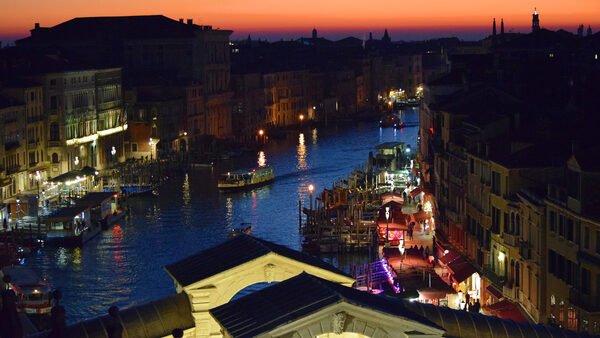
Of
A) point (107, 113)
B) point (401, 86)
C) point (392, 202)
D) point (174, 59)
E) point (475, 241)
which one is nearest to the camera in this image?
point (475, 241)

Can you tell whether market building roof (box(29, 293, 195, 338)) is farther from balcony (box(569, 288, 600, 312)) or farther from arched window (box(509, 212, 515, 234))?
arched window (box(509, 212, 515, 234))

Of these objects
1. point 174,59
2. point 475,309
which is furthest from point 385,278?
point 174,59

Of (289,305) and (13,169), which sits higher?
(289,305)

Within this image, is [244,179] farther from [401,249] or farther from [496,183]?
[496,183]

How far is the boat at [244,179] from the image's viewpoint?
37.3 meters

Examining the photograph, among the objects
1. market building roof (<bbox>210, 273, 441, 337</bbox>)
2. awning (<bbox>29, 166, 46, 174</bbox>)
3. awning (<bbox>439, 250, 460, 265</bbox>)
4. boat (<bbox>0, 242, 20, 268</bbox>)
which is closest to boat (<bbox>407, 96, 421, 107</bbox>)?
awning (<bbox>29, 166, 46, 174</bbox>)

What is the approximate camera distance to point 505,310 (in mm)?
17344

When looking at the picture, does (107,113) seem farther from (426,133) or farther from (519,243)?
(519,243)

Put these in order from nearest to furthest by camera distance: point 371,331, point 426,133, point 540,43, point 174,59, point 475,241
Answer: point 371,331, point 475,241, point 426,133, point 540,43, point 174,59

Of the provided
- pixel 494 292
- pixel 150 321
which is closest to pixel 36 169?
pixel 494 292

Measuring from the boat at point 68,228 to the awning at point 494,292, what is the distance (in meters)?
10.7

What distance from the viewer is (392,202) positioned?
30.9 meters

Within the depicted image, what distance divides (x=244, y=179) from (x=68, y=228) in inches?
427

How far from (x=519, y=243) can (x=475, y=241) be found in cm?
329
